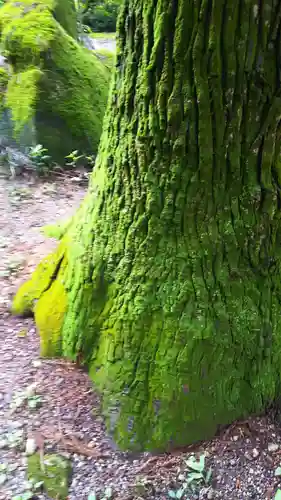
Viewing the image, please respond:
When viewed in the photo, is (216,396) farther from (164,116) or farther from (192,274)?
(164,116)

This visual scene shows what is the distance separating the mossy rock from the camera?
2.15m

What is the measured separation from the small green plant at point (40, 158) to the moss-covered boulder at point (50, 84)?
0.35 feet

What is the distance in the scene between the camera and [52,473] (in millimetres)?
2197

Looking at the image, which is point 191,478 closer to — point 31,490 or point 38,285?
point 31,490

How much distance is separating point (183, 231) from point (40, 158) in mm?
3493

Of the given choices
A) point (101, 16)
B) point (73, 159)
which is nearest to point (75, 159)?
point (73, 159)

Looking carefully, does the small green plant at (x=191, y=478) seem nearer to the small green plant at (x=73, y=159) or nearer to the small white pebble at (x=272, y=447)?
the small white pebble at (x=272, y=447)

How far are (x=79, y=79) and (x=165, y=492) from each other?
475cm

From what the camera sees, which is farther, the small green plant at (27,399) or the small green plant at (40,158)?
the small green plant at (40,158)

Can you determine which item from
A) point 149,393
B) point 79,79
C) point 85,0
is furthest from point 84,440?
point 85,0

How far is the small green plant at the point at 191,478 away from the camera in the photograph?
7.14 ft

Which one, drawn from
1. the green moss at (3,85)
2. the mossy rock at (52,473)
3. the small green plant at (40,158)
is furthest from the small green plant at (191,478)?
the green moss at (3,85)

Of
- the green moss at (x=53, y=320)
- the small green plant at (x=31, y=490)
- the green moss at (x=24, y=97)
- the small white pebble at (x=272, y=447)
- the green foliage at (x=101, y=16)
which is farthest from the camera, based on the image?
the green foliage at (x=101, y=16)

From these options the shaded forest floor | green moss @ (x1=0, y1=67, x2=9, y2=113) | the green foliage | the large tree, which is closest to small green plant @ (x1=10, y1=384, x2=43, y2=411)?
the shaded forest floor
